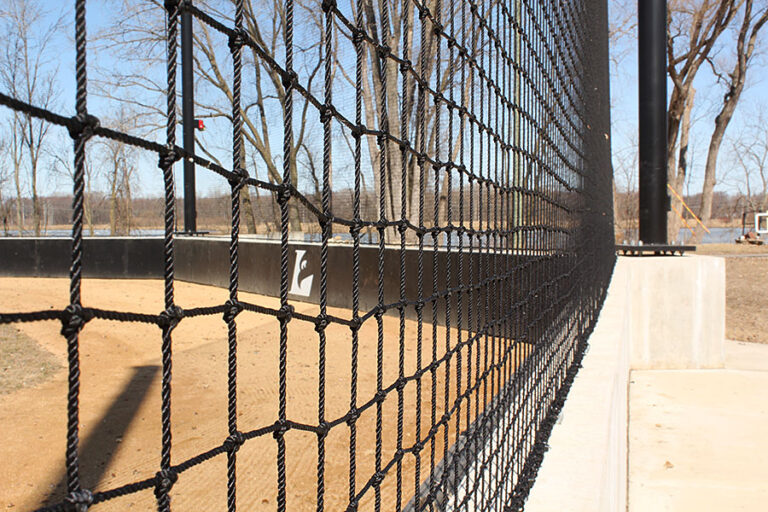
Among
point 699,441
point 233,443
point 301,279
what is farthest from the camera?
point 301,279

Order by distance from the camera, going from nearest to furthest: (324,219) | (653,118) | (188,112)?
(324,219) < (653,118) < (188,112)

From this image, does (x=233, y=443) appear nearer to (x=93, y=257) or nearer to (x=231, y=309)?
(x=231, y=309)

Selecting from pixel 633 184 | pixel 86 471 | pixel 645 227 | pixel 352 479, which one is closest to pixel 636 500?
pixel 352 479

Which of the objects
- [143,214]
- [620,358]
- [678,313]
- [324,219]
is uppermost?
[143,214]

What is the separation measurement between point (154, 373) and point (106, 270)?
17.7 feet

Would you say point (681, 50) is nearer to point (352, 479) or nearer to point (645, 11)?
point (645, 11)

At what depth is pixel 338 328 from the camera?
527 cm

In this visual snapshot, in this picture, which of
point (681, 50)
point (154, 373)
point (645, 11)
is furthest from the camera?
point (681, 50)

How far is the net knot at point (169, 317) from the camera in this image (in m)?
0.62

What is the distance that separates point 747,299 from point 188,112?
30.3ft

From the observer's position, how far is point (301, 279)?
6402 millimetres

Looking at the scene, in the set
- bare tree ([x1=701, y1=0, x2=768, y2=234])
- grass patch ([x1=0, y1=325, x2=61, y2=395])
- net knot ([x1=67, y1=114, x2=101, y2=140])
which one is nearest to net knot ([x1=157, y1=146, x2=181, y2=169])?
net knot ([x1=67, y1=114, x2=101, y2=140])

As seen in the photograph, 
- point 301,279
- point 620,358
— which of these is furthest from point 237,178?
point 301,279

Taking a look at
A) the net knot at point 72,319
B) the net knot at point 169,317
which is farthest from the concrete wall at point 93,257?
the net knot at point 72,319
